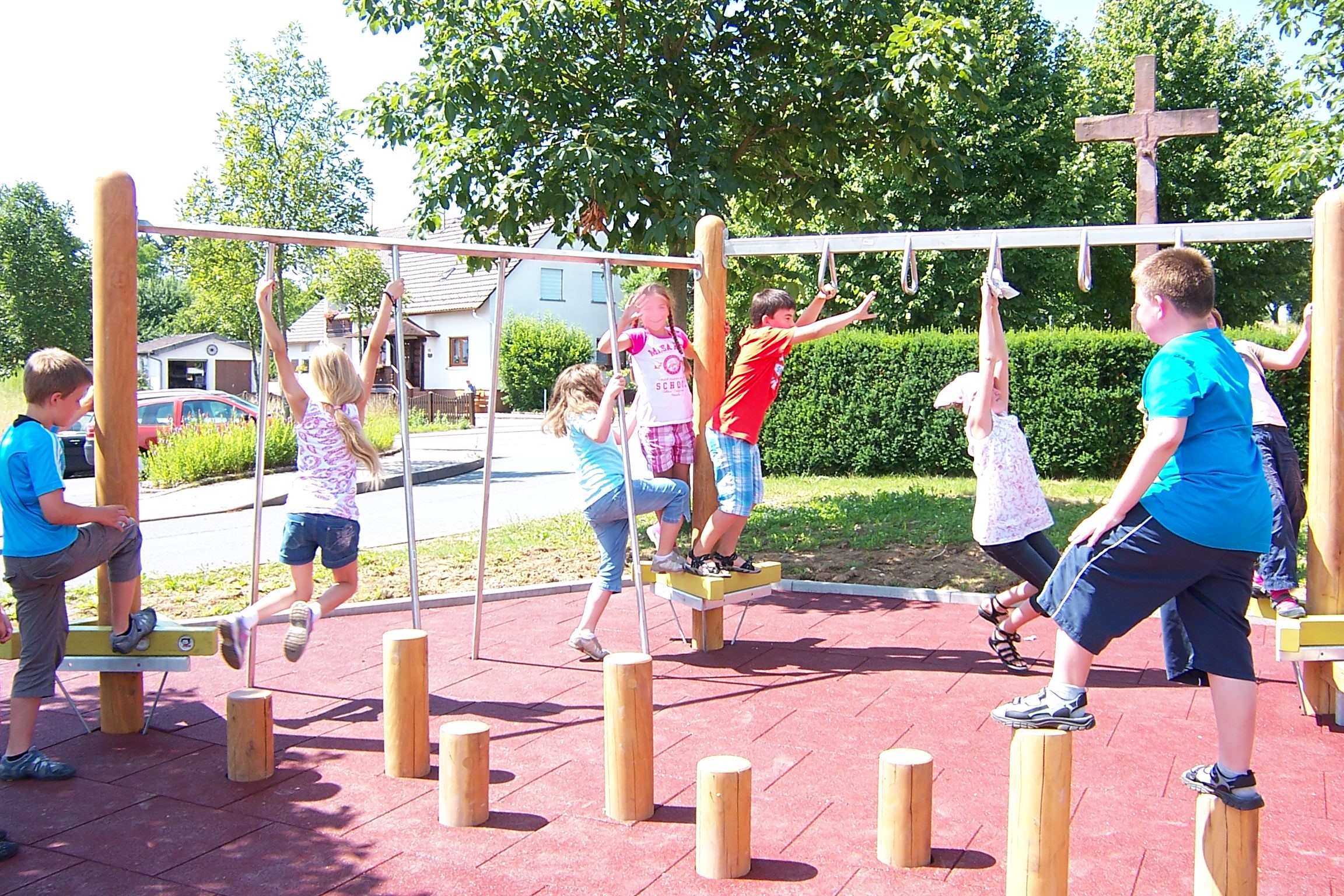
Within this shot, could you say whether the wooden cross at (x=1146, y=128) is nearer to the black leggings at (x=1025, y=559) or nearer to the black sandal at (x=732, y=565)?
the black leggings at (x=1025, y=559)

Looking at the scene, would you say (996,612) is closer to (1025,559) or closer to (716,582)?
(1025,559)

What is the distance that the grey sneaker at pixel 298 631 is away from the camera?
191 inches

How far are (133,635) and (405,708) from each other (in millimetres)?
1354

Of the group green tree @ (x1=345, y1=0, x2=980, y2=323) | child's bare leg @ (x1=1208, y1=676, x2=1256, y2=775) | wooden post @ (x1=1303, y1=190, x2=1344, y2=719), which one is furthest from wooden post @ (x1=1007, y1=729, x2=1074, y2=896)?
green tree @ (x1=345, y1=0, x2=980, y2=323)

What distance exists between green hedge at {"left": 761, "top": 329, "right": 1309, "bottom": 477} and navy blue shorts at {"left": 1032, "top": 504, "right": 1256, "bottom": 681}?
32.8 ft

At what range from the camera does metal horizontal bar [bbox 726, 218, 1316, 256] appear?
16.0ft

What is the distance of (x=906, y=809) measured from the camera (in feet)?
10.3

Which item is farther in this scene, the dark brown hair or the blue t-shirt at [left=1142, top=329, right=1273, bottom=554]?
the dark brown hair

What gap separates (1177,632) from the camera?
3271mm

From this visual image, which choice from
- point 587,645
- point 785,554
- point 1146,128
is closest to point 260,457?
point 587,645

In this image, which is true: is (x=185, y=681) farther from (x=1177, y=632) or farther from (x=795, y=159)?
(x=795, y=159)

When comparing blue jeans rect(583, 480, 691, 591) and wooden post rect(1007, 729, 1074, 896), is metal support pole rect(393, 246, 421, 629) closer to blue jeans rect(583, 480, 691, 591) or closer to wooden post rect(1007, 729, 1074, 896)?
blue jeans rect(583, 480, 691, 591)

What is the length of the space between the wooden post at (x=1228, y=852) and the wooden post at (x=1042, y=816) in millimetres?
377

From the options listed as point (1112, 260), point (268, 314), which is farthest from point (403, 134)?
point (1112, 260)
